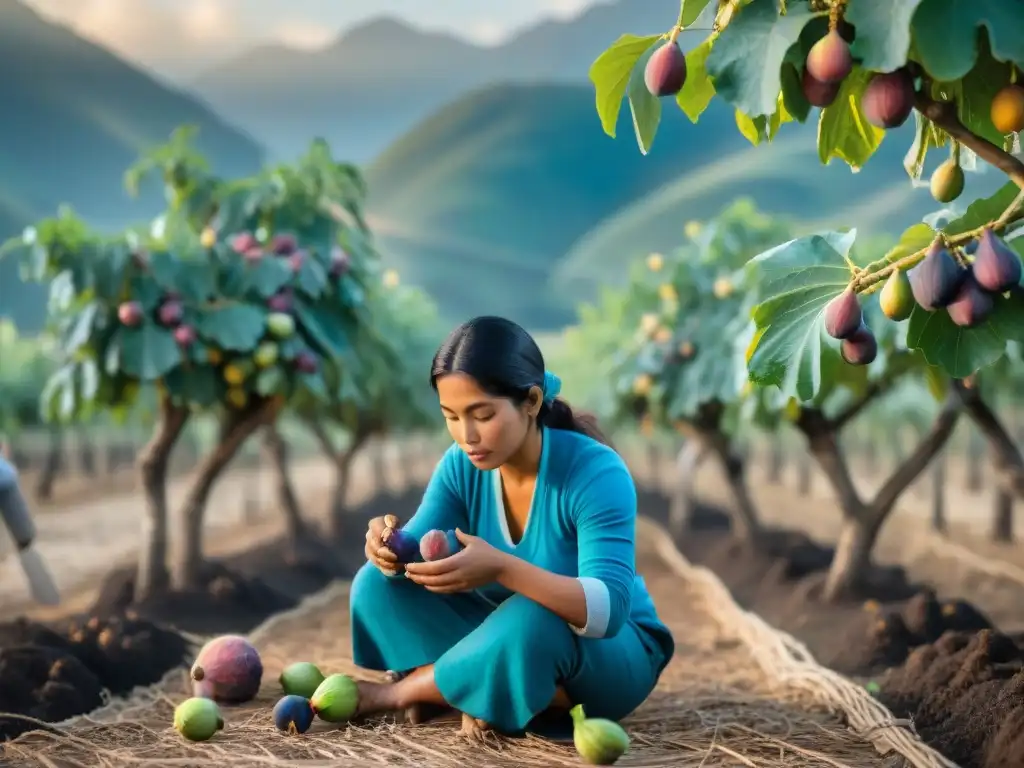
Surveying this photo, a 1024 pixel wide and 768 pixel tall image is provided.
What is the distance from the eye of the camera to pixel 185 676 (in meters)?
4.29

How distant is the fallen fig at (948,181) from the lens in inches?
103

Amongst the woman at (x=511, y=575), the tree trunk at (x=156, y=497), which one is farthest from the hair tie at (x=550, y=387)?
the tree trunk at (x=156, y=497)

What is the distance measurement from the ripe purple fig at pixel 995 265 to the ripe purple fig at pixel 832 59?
45cm

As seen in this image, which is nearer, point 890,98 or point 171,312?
point 890,98

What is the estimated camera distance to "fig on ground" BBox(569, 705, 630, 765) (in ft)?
8.91

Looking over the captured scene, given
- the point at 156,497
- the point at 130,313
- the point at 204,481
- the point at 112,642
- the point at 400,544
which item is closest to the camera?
the point at 400,544

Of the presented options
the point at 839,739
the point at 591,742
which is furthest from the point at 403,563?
the point at 839,739

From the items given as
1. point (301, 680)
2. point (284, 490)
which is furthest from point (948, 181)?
point (284, 490)

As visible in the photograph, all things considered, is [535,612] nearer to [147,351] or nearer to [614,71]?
[614,71]

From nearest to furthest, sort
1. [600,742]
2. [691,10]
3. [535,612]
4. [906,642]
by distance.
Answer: [691,10] < [600,742] < [535,612] < [906,642]

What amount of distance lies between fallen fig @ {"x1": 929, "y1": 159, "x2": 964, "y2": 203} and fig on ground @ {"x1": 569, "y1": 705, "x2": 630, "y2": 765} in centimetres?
148

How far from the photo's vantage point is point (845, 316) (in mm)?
2426

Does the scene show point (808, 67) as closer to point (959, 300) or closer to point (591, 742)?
point (959, 300)

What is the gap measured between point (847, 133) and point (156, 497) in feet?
14.9
